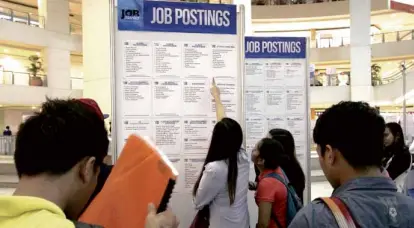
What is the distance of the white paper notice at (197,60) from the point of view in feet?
9.45

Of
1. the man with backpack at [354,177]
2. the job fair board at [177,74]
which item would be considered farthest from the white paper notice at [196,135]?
the man with backpack at [354,177]

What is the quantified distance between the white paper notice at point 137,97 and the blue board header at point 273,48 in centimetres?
203

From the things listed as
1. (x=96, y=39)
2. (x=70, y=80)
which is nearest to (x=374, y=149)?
(x=96, y=39)

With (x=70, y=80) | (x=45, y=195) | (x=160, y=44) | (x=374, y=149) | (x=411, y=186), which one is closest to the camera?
(x=45, y=195)

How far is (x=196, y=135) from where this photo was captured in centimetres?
290

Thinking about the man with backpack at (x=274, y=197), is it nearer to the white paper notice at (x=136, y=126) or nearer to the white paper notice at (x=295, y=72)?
the white paper notice at (x=136, y=126)

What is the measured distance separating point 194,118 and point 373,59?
20902 mm

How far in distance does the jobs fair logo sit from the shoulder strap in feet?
6.46

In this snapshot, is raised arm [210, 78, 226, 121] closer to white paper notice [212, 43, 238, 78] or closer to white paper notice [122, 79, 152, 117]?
white paper notice [212, 43, 238, 78]

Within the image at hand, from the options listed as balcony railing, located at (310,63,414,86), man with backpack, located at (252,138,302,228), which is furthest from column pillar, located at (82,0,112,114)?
balcony railing, located at (310,63,414,86)

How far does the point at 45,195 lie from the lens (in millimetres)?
953

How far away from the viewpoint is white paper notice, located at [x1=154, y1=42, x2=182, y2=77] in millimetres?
2820

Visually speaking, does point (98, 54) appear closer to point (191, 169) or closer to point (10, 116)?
point (191, 169)

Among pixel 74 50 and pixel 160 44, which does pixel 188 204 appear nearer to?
pixel 160 44
